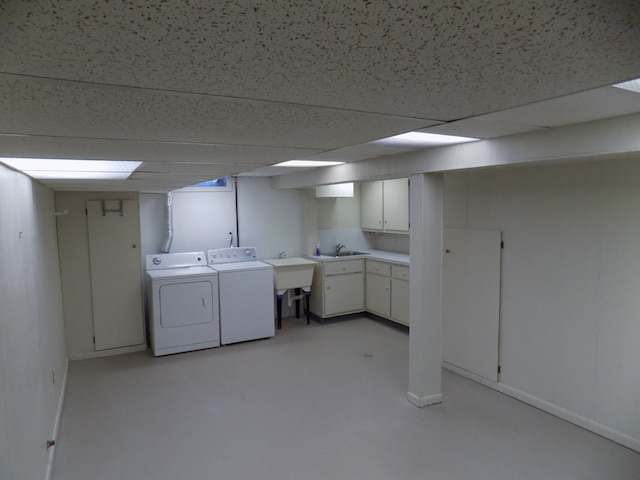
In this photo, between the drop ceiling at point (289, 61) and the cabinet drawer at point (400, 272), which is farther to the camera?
the cabinet drawer at point (400, 272)

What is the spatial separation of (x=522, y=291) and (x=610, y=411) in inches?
40.6

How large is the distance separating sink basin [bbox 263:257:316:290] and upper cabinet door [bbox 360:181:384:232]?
1.22 m

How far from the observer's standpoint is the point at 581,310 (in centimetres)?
304

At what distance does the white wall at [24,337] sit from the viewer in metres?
1.48

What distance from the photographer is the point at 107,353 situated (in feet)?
15.2

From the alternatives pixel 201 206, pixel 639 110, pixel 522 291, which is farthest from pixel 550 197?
pixel 201 206

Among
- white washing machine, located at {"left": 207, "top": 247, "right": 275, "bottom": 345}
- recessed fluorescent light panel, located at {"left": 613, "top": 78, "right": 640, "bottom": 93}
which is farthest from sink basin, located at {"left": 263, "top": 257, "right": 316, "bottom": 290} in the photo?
recessed fluorescent light panel, located at {"left": 613, "top": 78, "right": 640, "bottom": 93}

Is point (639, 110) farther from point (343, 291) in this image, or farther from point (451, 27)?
point (343, 291)

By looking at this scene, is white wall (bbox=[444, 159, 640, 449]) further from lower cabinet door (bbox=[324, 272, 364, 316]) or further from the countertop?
lower cabinet door (bbox=[324, 272, 364, 316])

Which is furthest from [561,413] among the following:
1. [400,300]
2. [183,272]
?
[183,272]

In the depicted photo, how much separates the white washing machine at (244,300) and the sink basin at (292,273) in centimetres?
28

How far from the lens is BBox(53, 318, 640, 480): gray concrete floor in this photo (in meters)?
2.60

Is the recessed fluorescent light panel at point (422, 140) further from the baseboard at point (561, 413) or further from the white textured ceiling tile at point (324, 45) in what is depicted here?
the baseboard at point (561, 413)

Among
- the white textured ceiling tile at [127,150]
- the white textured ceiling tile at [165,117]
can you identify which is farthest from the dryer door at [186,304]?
the white textured ceiling tile at [165,117]
